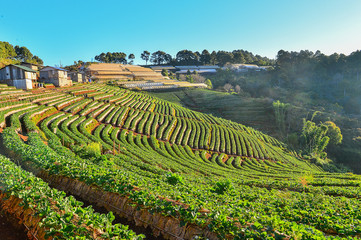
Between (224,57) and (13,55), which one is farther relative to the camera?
(224,57)

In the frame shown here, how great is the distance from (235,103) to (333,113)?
3697 centimetres

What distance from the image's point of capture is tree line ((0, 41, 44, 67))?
6781 centimetres

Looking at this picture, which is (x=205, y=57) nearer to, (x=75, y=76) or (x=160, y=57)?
(x=160, y=57)

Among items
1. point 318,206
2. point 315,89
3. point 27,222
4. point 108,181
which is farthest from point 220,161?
point 315,89

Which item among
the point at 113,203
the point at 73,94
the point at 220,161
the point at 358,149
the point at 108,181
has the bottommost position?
the point at 358,149

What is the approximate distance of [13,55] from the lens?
3145 inches

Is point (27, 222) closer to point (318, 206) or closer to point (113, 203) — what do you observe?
point (113, 203)

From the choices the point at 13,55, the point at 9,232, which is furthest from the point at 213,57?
the point at 9,232

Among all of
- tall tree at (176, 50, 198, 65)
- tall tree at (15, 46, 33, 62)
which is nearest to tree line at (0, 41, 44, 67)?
tall tree at (15, 46, 33, 62)

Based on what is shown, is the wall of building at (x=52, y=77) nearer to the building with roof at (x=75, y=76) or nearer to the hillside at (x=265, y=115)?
the building with roof at (x=75, y=76)

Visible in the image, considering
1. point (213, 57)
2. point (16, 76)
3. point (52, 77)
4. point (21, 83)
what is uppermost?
point (213, 57)

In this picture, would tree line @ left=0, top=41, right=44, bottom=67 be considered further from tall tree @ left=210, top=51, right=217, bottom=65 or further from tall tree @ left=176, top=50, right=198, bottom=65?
tall tree @ left=210, top=51, right=217, bottom=65

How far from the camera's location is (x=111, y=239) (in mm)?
5758

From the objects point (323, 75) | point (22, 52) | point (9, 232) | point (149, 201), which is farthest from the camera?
point (323, 75)
